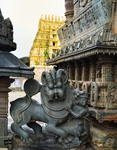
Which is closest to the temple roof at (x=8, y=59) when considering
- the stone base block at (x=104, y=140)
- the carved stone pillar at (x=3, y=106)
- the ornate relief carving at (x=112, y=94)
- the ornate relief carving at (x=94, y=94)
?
the carved stone pillar at (x=3, y=106)

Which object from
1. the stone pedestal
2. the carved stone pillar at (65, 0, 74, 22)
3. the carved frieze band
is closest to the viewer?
the stone pedestal

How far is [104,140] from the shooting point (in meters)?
4.99

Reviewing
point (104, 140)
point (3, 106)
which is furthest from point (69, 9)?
point (3, 106)

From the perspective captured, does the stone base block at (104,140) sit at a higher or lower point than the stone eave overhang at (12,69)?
lower

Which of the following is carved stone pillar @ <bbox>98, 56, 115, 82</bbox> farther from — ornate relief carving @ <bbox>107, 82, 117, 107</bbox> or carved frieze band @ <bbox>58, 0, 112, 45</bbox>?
carved frieze band @ <bbox>58, 0, 112, 45</bbox>

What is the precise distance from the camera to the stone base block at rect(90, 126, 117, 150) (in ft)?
16.2

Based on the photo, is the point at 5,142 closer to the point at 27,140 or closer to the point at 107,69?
the point at 27,140

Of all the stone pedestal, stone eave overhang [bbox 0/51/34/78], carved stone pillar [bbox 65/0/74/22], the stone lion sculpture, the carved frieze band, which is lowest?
the stone pedestal

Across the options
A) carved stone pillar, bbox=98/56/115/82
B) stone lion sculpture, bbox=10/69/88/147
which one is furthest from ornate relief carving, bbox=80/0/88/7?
stone lion sculpture, bbox=10/69/88/147

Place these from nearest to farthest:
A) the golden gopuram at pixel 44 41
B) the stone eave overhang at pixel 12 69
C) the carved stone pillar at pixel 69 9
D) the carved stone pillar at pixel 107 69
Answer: the stone eave overhang at pixel 12 69, the carved stone pillar at pixel 107 69, the carved stone pillar at pixel 69 9, the golden gopuram at pixel 44 41

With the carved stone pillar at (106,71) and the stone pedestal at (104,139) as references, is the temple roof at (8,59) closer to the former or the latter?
the carved stone pillar at (106,71)

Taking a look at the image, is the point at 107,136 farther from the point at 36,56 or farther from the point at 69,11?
the point at 36,56

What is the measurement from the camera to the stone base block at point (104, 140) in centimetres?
493

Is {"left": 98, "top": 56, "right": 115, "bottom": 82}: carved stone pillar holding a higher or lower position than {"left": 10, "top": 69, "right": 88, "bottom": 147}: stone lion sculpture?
higher
